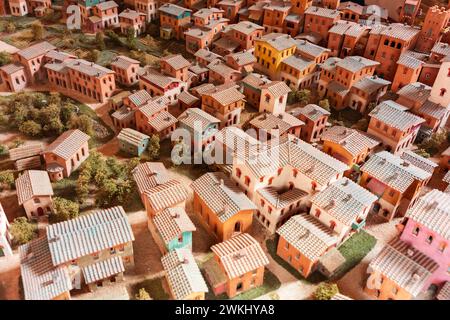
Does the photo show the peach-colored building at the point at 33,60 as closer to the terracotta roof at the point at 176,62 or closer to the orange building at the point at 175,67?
the orange building at the point at 175,67

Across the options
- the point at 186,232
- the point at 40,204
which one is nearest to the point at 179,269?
the point at 186,232

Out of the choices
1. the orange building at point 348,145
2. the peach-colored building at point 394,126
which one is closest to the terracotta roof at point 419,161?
the peach-colored building at point 394,126

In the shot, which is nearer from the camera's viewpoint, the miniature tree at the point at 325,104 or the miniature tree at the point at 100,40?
the miniature tree at the point at 325,104

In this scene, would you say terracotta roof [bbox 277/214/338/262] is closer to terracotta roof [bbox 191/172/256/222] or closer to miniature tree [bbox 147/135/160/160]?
terracotta roof [bbox 191/172/256/222]

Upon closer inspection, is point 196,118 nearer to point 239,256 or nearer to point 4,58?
point 239,256

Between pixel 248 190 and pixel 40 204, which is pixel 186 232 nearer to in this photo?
pixel 248 190

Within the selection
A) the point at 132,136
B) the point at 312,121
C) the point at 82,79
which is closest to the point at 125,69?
the point at 82,79

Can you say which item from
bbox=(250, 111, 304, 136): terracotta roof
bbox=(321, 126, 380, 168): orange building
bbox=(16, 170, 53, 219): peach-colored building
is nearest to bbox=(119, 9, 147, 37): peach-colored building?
bbox=(250, 111, 304, 136): terracotta roof
